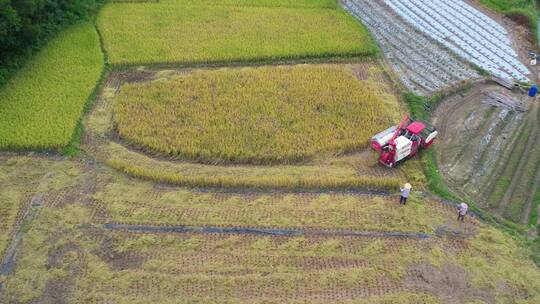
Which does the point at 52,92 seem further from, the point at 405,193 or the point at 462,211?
the point at 462,211

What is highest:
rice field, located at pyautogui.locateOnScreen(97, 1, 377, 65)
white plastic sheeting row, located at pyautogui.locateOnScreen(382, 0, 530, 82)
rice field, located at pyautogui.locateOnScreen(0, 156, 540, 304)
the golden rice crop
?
white plastic sheeting row, located at pyautogui.locateOnScreen(382, 0, 530, 82)

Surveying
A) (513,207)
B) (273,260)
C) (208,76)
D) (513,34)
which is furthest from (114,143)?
(513,34)

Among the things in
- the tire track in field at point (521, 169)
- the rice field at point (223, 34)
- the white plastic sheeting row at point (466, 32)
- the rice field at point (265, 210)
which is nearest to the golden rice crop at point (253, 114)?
the rice field at point (223, 34)

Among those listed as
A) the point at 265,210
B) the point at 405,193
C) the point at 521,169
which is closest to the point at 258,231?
the point at 265,210

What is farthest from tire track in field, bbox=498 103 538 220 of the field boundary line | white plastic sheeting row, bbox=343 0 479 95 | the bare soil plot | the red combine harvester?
white plastic sheeting row, bbox=343 0 479 95

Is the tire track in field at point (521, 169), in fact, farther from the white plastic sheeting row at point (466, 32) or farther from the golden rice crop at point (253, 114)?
the golden rice crop at point (253, 114)

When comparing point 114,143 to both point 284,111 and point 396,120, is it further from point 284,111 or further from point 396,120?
point 396,120

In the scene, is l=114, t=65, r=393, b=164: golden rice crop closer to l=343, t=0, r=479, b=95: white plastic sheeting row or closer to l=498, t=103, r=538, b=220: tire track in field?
l=343, t=0, r=479, b=95: white plastic sheeting row
